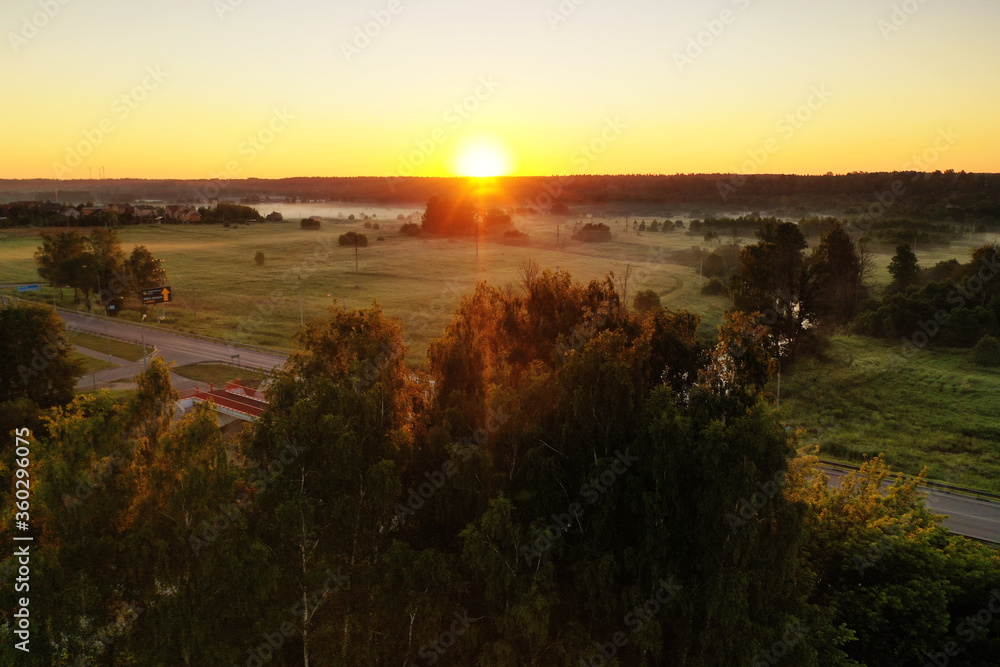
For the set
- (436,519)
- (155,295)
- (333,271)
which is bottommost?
(333,271)

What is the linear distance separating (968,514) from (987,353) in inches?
1263

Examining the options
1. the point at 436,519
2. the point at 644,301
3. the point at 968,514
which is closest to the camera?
the point at 436,519

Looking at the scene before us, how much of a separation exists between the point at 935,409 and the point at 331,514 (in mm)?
43102

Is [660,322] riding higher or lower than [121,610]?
higher

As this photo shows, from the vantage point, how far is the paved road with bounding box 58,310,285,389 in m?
47.4

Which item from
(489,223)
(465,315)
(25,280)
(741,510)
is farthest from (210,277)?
(741,510)

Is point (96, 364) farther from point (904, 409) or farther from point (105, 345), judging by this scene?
point (904, 409)

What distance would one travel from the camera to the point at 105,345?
188 ft

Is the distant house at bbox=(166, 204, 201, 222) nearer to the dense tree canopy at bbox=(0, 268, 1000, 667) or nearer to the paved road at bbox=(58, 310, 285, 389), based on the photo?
the paved road at bbox=(58, 310, 285, 389)

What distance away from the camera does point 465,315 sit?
16.8 m

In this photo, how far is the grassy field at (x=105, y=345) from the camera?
54.1m

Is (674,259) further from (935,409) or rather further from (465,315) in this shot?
(465,315)
